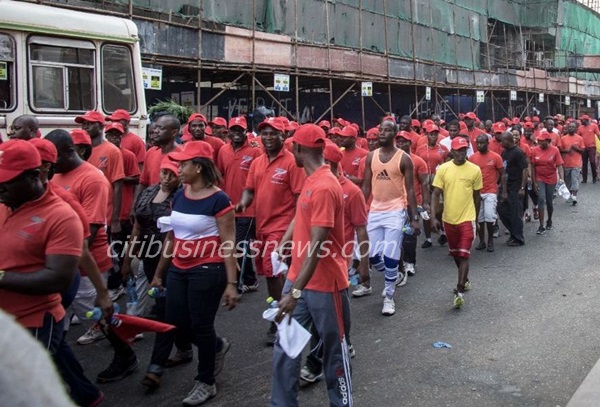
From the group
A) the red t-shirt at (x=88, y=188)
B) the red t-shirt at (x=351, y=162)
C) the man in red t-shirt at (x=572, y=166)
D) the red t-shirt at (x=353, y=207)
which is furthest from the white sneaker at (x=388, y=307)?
the man in red t-shirt at (x=572, y=166)

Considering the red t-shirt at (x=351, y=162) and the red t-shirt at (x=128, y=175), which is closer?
the red t-shirt at (x=128, y=175)

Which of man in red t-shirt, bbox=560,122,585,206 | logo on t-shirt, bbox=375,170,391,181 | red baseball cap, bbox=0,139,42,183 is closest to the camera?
red baseball cap, bbox=0,139,42,183

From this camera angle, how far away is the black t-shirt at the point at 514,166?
36.3 ft

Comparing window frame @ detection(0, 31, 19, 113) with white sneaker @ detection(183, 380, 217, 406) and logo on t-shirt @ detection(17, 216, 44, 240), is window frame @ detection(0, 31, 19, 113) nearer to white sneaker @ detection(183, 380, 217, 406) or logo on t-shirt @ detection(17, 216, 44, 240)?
white sneaker @ detection(183, 380, 217, 406)

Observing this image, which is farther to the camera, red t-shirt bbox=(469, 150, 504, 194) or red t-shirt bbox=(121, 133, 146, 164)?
red t-shirt bbox=(469, 150, 504, 194)

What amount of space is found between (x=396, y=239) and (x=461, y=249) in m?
0.79

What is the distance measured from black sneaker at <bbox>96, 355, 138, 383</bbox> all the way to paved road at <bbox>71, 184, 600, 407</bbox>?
0.06 meters

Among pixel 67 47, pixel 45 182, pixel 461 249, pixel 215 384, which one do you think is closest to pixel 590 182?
pixel 461 249

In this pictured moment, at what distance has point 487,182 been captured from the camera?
10.5 meters

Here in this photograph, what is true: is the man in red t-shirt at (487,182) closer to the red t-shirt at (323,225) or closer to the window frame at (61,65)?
the window frame at (61,65)

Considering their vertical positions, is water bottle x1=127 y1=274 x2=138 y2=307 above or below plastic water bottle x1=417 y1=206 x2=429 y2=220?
below

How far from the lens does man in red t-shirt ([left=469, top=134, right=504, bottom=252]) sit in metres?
10.4

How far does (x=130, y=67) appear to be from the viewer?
9141 mm

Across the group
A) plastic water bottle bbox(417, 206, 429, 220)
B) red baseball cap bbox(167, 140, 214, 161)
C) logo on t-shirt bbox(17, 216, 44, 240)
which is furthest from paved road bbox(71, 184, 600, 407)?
logo on t-shirt bbox(17, 216, 44, 240)
